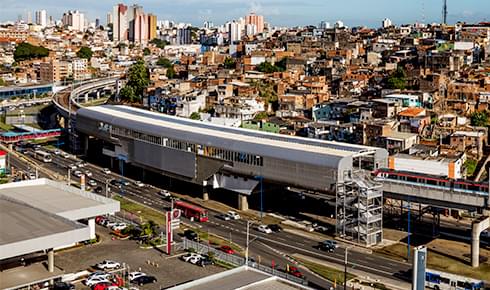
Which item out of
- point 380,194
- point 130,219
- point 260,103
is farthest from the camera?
point 260,103

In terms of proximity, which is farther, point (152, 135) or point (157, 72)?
point (157, 72)

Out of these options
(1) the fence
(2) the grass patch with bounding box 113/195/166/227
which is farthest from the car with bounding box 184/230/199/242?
(2) the grass patch with bounding box 113/195/166/227

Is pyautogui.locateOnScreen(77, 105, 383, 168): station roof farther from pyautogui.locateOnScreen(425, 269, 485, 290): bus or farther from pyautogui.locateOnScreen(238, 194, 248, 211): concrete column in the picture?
pyautogui.locateOnScreen(425, 269, 485, 290): bus

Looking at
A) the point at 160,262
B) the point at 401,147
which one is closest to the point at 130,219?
the point at 160,262

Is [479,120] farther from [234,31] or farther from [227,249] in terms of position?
[234,31]

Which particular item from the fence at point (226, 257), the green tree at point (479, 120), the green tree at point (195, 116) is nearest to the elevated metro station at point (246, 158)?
the fence at point (226, 257)

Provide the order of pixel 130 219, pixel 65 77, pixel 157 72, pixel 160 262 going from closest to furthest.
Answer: pixel 160 262
pixel 130 219
pixel 157 72
pixel 65 77

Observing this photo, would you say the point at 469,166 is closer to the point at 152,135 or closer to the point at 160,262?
the point at 152,135

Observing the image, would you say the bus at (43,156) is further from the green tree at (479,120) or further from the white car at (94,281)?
the green tree at (479,120)
